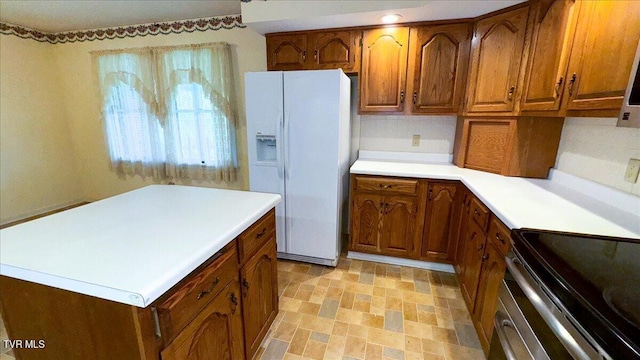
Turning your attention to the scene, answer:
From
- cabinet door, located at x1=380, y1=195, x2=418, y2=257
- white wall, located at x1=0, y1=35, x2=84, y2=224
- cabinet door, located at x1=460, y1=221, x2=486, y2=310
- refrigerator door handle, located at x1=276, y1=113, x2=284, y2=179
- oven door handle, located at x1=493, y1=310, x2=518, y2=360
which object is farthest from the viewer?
white wall, located at x1=0, y1=35, x2=84, y2=224

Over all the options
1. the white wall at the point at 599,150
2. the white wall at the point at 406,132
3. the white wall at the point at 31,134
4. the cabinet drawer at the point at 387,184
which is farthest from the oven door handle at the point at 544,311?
the white wall at the point at 31,134

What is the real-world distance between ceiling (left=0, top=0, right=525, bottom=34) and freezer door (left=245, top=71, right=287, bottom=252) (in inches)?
20.9

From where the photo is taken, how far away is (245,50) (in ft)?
10.2

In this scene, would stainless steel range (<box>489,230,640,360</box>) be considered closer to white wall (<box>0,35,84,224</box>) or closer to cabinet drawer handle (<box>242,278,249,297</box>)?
cabinet drawer handle (<box>242,278,249,297</box>)

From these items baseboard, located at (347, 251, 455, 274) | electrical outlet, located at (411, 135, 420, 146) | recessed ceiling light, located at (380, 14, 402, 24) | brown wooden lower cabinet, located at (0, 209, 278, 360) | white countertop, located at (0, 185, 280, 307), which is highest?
recessed ceiling light, located at (380, 14, 402, 24)

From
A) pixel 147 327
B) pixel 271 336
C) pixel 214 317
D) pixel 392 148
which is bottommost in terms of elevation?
pixel 271 336

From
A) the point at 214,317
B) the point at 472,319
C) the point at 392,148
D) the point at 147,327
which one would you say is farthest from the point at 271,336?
the point at 392,148

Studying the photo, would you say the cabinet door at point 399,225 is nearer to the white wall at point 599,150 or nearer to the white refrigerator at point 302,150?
the white refrigerator at point 302,150

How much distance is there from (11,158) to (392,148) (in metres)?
4.81

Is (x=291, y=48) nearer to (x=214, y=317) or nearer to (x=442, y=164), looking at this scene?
(x=442, y=164)

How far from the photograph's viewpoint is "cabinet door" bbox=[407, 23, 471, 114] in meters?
2.28

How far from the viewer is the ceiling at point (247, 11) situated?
2045mm

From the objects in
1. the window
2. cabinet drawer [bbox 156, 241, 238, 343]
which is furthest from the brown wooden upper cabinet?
cabinet drawer [bbox 156, 241, 238, 343]

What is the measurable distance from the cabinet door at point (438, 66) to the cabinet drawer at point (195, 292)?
83.5 inches
